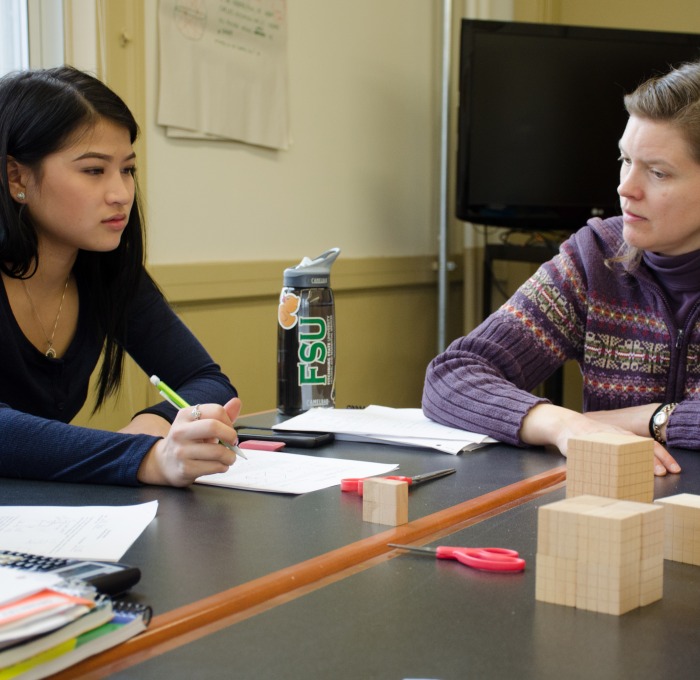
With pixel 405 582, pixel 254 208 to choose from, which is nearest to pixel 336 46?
pixel 254 208

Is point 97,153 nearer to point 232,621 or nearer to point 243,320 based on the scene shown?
point 232,621

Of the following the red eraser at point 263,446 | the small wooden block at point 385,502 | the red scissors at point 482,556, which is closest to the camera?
the red scissors at point 482,556

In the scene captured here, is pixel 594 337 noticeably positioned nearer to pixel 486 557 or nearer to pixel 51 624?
pixel 486 557

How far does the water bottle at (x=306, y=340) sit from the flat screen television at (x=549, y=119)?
164cm

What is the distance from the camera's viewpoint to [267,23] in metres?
2.93

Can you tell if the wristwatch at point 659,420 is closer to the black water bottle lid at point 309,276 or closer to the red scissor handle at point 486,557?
the black water bottle lid at point 309,276

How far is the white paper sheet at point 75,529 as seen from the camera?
2.87 ft

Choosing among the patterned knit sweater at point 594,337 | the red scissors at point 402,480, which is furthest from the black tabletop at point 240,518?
the patterned knit sweater at point 594,337

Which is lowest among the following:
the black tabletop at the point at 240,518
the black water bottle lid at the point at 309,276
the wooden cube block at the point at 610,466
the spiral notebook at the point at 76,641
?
the black tabletop at the point at 240,518

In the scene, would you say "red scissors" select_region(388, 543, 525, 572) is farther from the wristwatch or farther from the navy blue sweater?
the wristwatch

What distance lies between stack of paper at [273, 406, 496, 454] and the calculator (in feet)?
2.21

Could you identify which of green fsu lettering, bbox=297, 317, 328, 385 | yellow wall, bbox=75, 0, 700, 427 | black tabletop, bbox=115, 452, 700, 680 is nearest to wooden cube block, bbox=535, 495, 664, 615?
black tabletop, bbox=115, 452, 700, 680

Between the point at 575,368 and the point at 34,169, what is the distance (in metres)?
2.71

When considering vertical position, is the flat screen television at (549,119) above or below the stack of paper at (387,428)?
above
